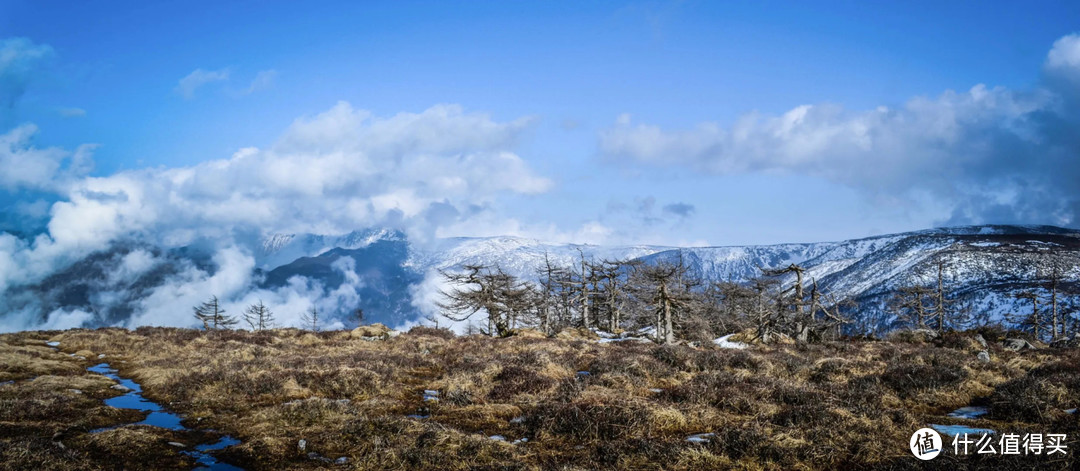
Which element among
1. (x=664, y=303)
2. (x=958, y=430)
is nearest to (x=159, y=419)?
(x=958, y=430)

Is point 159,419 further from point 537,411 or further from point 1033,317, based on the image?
point 1033,317

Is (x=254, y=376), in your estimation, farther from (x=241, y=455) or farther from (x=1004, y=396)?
(x=1004, y=396)

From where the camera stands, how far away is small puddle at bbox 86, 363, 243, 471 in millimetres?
9562

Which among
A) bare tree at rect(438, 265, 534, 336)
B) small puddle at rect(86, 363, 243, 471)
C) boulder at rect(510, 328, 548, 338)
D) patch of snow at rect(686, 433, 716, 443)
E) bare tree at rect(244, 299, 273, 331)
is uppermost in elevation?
bare tree at rect(438, 265, 534, 336)

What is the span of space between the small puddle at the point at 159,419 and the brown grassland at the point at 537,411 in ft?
0.86

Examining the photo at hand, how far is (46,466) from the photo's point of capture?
327 inches

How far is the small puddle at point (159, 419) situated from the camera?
956 cm

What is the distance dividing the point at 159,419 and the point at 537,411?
9892 mm

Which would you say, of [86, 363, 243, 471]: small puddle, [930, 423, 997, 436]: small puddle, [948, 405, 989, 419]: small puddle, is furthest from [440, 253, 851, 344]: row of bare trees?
[86, 363, 243, 471]: small puddle

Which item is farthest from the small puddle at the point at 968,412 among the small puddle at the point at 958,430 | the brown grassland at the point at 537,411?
the small puddle at the point at 958,430

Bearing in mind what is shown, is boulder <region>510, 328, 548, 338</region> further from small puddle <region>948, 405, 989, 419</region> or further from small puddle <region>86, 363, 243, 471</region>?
small puddle <region>948, 405, 989, 419</region>

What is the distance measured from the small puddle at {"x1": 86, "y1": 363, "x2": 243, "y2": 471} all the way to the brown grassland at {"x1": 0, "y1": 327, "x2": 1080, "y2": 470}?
0.26 metres

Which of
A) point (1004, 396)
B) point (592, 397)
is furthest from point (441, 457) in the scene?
point (1004, 396)

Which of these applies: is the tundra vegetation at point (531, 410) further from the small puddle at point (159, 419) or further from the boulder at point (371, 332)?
the boulder at point (371, 332)
